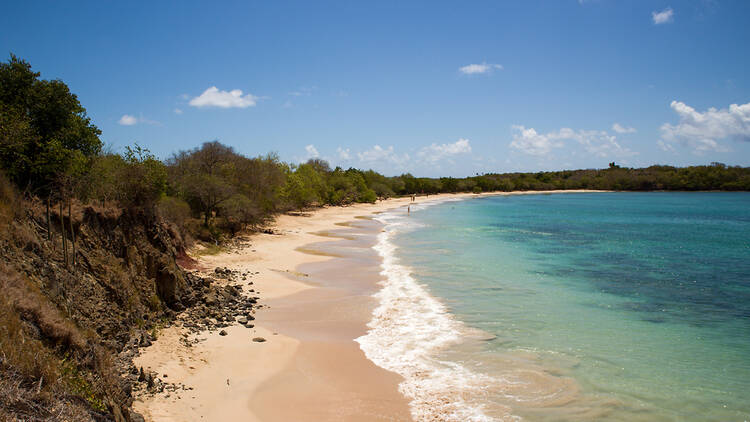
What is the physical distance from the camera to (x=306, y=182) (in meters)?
59.9

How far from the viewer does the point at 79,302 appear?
30.7 feet

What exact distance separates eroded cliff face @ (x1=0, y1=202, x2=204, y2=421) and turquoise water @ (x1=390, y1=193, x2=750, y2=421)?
730cm

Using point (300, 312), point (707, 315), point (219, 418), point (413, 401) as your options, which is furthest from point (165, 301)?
point (707, 315)

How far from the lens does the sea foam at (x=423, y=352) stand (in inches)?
360

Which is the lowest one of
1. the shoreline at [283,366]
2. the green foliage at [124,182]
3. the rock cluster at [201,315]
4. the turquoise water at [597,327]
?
the turquoise water at [597,327]

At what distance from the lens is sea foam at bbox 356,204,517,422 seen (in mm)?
9133

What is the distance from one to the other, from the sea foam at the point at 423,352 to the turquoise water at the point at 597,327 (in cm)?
23

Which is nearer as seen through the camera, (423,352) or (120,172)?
(423,352)

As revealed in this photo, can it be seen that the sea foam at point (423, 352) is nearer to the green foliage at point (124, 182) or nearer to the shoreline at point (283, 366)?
the shoreline at point (283, 366)

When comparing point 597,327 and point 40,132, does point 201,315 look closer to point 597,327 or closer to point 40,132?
point 40,132

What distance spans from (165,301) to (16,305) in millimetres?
6681

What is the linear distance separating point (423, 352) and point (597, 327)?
715 cm

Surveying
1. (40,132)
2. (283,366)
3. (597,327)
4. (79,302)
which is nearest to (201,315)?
(283,366)

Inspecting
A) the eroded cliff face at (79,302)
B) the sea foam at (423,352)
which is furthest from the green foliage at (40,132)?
the sea foam at (423,352)
